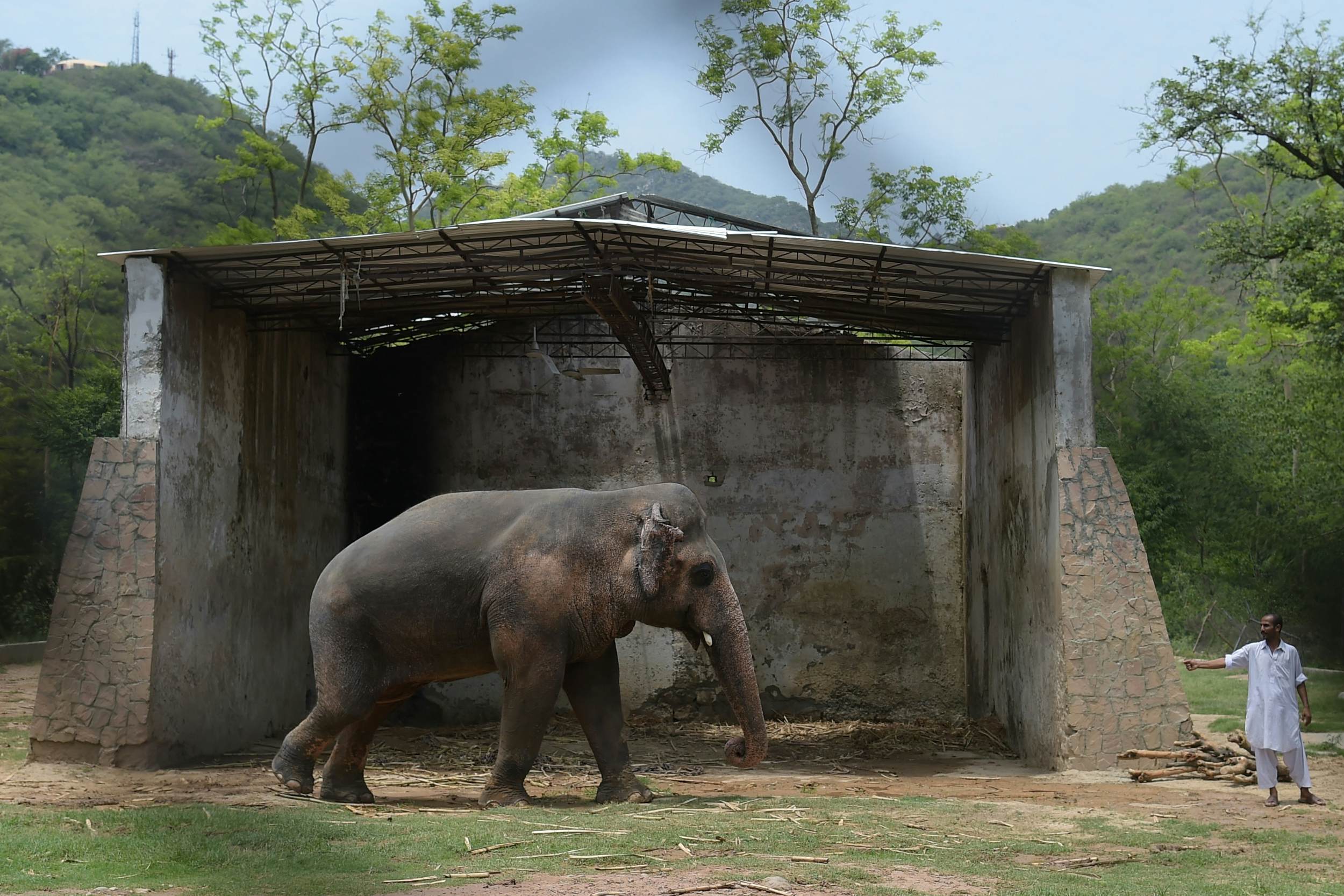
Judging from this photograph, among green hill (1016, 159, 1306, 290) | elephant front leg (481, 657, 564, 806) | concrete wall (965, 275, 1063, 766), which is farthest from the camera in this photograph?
green hill (1016, 159, 1306, 290)

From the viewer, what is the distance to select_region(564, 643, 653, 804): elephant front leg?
31.4ft

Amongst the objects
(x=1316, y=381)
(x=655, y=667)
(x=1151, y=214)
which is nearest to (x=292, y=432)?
(x=655, y=667)

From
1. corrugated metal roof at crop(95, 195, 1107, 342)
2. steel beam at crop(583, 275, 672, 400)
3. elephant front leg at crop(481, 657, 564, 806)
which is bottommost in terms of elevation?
elephant front leg at crop(481, 657, 564, 806)

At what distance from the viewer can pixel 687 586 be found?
9.31m

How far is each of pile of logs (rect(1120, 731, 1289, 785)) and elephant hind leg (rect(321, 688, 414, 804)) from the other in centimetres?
615

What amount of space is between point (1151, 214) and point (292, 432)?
45383 millimetres

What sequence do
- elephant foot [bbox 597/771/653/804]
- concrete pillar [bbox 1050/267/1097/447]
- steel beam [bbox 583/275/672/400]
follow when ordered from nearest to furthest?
1. elephant foot [bbox 597/771/653/804]
2. concrete pillar [bbox 1050/267/1097/447]
3. steel beam [bbox 583/275/672/400]

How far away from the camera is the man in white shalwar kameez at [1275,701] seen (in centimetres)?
963

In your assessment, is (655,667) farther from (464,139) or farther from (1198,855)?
(464,139)

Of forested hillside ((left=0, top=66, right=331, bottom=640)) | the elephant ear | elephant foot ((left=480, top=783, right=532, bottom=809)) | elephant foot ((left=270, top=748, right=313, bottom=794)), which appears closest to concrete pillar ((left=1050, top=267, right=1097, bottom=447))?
the elephant ear

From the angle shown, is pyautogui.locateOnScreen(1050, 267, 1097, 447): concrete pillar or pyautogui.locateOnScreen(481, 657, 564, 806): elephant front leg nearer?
pyautogui.locateOnScreen(481, 657, 564, 806): elephant front leg

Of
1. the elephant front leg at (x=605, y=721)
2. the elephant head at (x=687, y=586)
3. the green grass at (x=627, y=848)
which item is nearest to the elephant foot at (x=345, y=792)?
the green grass at (x=627, y=848)

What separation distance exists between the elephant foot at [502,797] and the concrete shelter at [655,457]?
11.6 feet

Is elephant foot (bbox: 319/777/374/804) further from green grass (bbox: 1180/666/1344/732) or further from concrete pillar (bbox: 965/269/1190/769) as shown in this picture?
green grass (bbox: 1180/666/1344/732)
